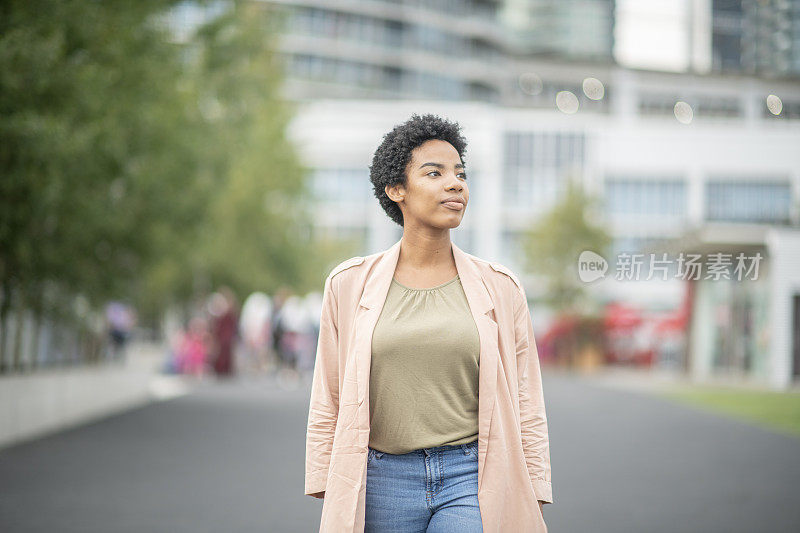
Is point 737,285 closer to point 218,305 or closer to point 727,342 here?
point 727,342

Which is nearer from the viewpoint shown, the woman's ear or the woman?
the woman

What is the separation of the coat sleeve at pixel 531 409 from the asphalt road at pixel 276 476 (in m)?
4.73

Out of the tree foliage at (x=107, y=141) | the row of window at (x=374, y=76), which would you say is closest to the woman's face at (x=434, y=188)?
the tree foliage at (x=107, y=141)

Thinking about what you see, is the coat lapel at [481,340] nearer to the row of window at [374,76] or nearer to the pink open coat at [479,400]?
the pink open coat at [479,400]

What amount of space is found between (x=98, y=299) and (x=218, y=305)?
12.9 meters

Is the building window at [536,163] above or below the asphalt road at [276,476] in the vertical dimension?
above

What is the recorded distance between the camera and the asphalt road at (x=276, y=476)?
8562 mm

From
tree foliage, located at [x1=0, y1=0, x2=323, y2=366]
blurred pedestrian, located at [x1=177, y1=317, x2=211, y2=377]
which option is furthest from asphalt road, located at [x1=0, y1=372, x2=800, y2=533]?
blurred pedestrian, located at [x1=177, y1=317, x2=211, y2=377]

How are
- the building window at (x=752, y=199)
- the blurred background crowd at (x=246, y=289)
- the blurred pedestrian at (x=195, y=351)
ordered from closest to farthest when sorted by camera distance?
the blurred background crowd at (x=246, y=289)
the building window at (x=752, y=199)
the blurred pedestrian at (x=195, y=351)

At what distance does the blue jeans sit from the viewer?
3436 mm

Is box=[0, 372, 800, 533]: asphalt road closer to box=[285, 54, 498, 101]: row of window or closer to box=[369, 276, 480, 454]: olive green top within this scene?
box=[369, 276, 480, 454]: olive green top

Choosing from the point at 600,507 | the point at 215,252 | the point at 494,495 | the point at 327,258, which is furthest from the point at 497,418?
the point at 327,258

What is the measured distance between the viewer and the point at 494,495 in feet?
11.3

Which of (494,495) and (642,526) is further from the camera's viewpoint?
(642,526)
